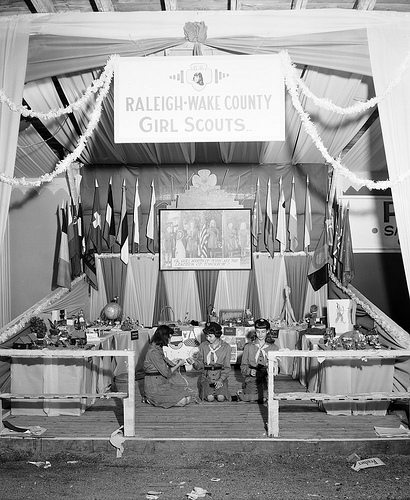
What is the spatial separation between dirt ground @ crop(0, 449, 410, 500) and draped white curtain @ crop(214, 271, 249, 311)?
5.00 meters

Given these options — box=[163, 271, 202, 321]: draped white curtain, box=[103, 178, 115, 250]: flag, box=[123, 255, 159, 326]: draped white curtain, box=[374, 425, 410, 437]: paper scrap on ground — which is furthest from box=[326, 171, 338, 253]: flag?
box=[374, 425, 410, 437]: paper scrap on ground

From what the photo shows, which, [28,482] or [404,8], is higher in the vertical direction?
[404,8]

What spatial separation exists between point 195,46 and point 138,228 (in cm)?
502

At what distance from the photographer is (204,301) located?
10820mm

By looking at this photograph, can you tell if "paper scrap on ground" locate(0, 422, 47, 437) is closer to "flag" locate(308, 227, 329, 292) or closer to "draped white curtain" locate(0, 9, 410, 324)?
"draped white curtain" locate(0, 9, 410, 324)

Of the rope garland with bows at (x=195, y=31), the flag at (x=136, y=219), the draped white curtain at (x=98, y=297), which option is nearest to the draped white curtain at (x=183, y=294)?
the flag at (x=136, y=219)

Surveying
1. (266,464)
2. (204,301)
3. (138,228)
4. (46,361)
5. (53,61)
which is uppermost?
(53,61)

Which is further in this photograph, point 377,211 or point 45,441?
point 377,211

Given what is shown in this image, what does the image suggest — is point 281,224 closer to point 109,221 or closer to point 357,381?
point 109,221

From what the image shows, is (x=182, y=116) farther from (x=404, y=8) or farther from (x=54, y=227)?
(x=54, y=227)

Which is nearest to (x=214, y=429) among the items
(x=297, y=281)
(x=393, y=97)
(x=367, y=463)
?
(x=367, y=463)

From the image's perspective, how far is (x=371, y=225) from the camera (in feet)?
38.1

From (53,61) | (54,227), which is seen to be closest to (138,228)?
(54,227)

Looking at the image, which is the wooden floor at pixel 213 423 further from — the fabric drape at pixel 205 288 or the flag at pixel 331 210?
the flag at pixel 331 210
